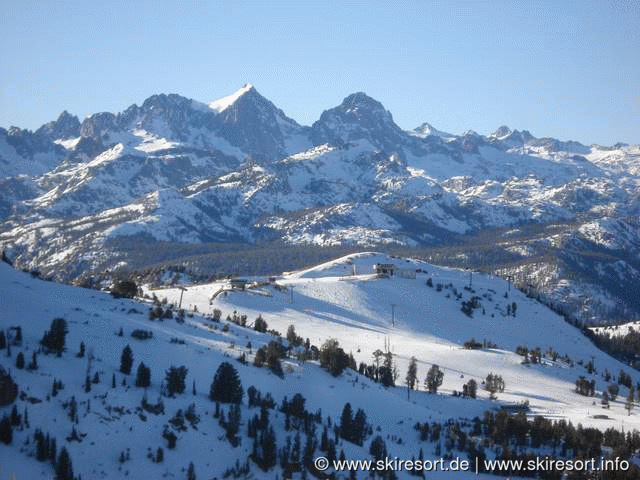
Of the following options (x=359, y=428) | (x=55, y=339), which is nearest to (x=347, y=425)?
(x=359, y=428)

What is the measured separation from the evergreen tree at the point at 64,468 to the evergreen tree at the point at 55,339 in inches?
808

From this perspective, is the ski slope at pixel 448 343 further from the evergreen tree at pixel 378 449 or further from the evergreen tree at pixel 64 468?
the evergreen tree at pixel 64 468

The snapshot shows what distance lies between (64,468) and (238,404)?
24.8 m

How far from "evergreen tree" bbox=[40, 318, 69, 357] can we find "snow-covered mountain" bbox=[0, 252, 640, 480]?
1.54 ft

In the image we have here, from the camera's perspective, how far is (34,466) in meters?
57.6

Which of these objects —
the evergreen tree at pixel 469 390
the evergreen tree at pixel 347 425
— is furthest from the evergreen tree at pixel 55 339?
the evergreen tree at pixel 469 390

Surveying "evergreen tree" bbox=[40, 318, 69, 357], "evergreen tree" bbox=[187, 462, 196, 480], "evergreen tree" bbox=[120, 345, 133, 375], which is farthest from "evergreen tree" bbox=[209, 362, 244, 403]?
"evergreen tree" bbox=[40, 318, 69, 357]

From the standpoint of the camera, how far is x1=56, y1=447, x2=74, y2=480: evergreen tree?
57344mm

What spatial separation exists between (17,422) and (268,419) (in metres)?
26.1

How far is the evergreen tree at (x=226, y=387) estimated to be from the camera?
8031 centimetres

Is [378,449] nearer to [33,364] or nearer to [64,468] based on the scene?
[64,468]

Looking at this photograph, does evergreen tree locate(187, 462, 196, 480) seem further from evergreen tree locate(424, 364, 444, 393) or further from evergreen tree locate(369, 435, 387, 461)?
evergreen tree locate(424, 364, 444, 393)

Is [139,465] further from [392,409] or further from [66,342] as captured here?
[392,409]

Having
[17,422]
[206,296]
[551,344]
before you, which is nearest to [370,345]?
[206,296]
